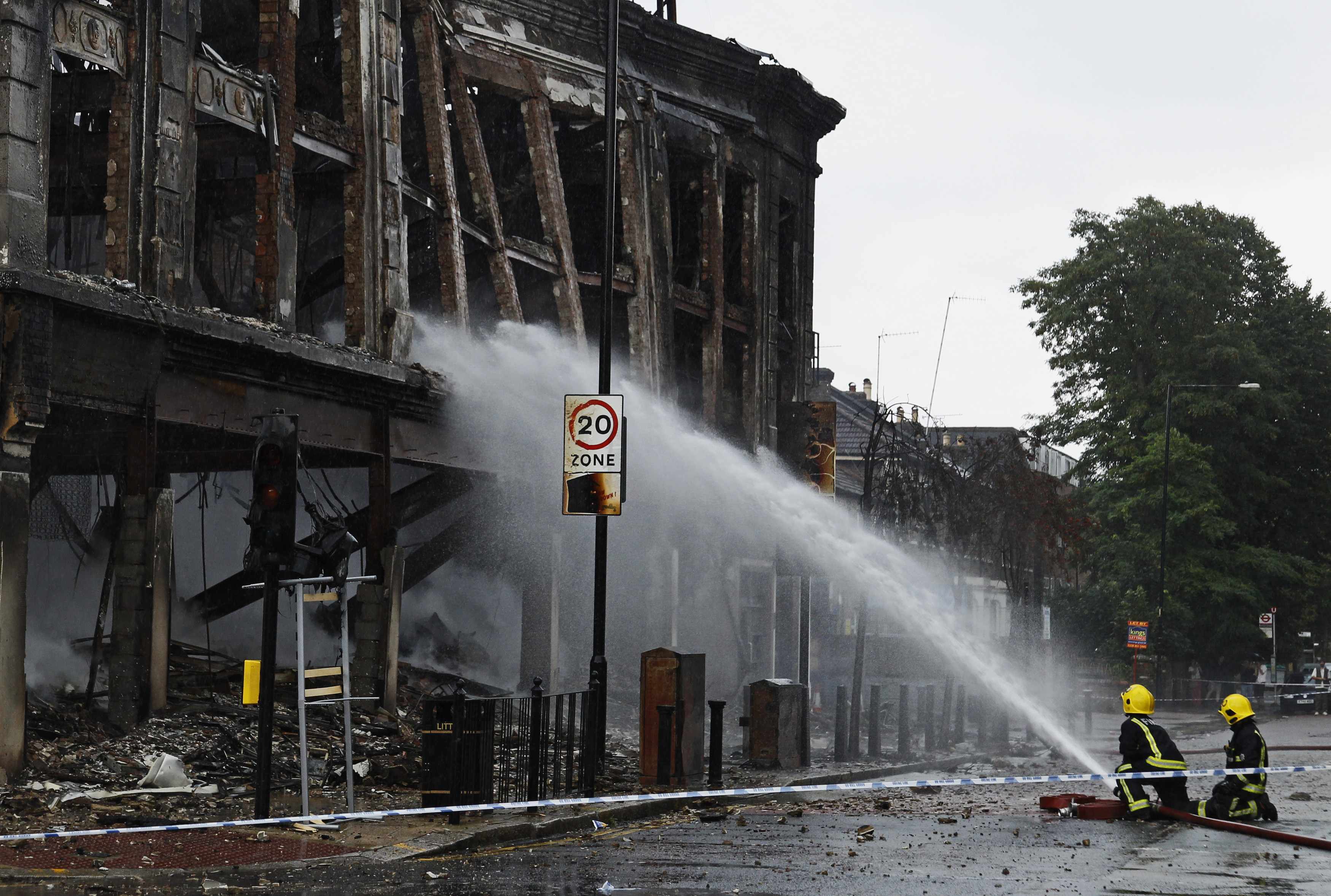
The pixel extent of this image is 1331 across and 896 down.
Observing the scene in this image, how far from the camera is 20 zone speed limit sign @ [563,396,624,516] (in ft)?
49.8

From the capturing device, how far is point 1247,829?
12.4 m

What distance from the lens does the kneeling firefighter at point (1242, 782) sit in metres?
13.4

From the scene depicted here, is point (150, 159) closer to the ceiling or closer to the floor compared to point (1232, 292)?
closer to the floor

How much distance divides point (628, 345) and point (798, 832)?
54.0 feet

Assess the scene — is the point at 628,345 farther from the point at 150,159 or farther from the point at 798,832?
the point at 798,832

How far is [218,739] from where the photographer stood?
50.0 feet

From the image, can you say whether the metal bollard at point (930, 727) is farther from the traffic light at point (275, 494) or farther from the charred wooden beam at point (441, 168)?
the traffic light at point (275, 494)

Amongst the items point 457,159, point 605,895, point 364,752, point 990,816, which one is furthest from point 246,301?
point 605,895

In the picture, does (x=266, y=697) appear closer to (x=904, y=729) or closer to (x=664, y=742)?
(x=664, y=742)

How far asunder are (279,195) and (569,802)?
29.4 ft

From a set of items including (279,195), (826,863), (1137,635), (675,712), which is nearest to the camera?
(826,863)

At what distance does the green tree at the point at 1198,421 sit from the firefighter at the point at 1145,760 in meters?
37.7

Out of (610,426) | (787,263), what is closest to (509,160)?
(787,263)

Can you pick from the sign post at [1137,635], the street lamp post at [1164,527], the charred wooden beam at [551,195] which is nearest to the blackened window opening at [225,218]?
the charred wooden beam at [551,195]
